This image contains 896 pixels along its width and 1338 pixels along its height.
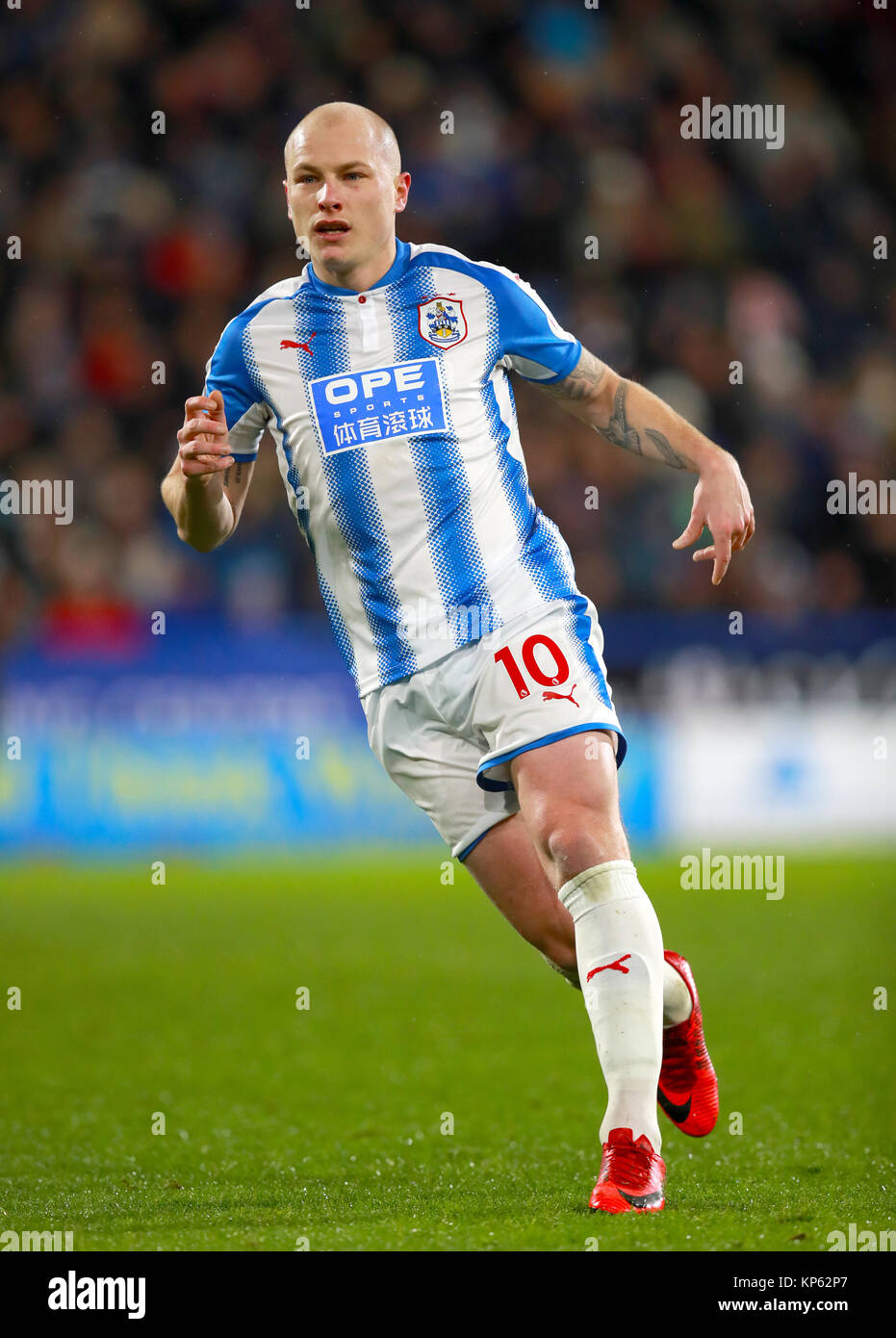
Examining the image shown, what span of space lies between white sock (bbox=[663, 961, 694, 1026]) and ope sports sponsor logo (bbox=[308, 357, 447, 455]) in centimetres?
138

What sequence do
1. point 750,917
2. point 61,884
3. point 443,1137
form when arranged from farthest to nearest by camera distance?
point 61,884, point 750,917, point 443,1137

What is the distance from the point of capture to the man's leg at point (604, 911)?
3416mm

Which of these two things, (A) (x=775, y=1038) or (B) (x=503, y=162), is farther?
(B) (x=503, y=162)

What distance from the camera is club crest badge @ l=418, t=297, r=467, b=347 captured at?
3.93 m

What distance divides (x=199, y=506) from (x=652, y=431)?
42.1 inches

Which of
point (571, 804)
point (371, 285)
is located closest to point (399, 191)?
point (371, 285)

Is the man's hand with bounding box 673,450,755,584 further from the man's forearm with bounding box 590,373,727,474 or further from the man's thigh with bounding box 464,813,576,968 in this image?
the man's thigh with bounding box 464,813,576,968

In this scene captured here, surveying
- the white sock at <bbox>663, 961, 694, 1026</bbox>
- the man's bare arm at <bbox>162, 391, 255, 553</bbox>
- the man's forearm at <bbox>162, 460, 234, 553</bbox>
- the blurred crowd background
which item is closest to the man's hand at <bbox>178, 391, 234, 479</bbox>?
the man's bare arm at <bbox>162, 391, 255, 553</bbox>

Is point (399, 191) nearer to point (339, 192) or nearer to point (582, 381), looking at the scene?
point (339, 192)

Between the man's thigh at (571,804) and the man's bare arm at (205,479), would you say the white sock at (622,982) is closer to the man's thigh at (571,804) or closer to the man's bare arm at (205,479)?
the man's thigh at (571,804)

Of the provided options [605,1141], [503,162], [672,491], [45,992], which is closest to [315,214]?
[605,1141]

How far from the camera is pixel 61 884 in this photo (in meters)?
10.3
